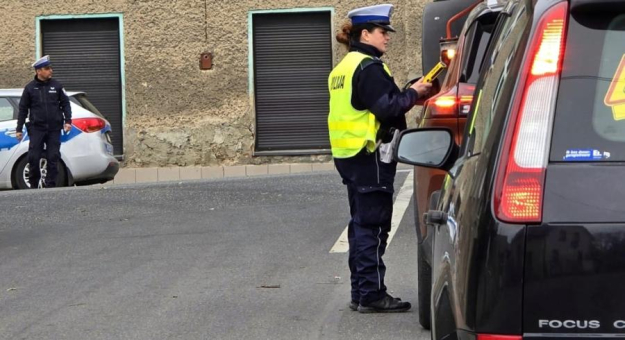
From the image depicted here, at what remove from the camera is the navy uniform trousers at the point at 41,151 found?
15.9 m

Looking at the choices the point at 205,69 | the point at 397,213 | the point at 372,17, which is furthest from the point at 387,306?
the point at 205,69

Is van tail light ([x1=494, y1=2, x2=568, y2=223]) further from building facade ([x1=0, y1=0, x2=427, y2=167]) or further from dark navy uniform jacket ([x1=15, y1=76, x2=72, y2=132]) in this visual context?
building facade ([x1=0, y1=0, x2=427, y2=167])

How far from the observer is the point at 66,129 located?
1602 cm

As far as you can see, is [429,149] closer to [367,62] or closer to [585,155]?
[585,155]

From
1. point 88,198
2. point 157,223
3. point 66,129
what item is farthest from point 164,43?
point 157,223

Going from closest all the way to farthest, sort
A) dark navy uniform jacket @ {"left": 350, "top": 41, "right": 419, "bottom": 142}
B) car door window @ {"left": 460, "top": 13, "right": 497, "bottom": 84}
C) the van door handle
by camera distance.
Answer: the van door handle
car door window @ {"left": 460, "top": 13, "right": 497, "bottom": 84}
dark navy uniform jacket @ {"left": 350, "top": 41, "right": 419, "bottom": 142}

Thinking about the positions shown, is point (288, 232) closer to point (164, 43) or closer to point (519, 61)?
point (519, 61)

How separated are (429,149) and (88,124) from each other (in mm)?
13062

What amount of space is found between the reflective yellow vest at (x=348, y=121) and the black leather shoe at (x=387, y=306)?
2.81 feet

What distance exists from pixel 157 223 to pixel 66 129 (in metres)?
5.18

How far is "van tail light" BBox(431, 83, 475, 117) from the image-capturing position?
6.03m

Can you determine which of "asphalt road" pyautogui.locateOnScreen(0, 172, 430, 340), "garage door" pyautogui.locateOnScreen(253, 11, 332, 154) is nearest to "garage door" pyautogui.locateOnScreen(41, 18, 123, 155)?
"garage door" pyautogui.locateOnScreen(253, 11, 332, 154)

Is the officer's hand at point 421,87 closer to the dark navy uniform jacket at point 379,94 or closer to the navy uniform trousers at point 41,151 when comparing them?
the dark navy uniform jacket at point 379,94

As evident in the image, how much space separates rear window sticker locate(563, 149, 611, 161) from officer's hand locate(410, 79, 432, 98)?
390cm
